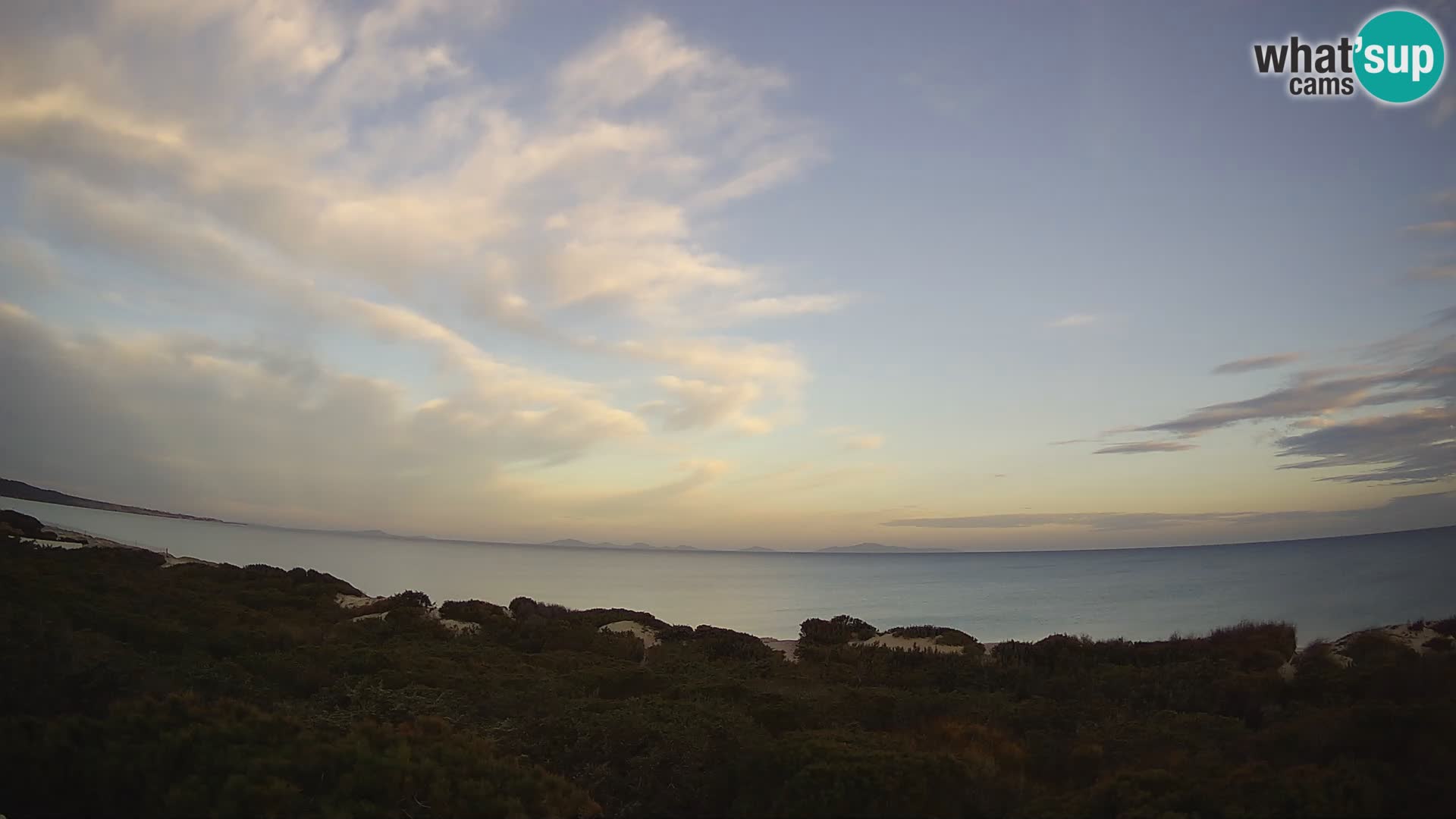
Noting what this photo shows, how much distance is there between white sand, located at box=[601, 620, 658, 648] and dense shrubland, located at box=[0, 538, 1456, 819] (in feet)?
14.8

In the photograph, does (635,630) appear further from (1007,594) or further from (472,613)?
(1007,594)

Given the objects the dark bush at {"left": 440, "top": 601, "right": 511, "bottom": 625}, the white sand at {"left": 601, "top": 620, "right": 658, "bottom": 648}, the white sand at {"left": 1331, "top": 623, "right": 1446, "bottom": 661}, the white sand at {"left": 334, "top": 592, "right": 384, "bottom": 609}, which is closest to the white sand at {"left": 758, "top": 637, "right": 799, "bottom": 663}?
the white sand at {"left": 601, "top": 620, "right": 658, "bottom": 648}

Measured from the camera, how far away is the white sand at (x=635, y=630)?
24.5m

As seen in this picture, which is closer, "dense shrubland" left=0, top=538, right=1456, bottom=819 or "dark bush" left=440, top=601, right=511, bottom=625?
"dense shrubland" left=0, top=538, right=1456, bottom=819

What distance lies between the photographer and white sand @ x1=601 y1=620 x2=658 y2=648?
2453 centimetres

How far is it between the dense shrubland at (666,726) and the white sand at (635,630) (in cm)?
450

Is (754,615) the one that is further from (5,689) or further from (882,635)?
(5,689)

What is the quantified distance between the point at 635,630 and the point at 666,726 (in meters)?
15.8

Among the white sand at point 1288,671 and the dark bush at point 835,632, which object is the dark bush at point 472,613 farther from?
the white sand at point 1288,671

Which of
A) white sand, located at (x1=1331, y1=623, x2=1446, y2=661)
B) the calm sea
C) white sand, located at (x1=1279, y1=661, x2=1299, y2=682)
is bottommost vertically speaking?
the calm sea

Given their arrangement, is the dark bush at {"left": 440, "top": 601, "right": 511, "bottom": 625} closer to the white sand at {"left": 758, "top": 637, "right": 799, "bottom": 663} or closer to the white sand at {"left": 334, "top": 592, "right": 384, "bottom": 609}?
the white sand at {"left": 334, "top": 592, "right": 384, "bottom": 609}

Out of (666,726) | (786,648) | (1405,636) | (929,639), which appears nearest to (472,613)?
(786,648)

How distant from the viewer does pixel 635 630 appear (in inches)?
1028

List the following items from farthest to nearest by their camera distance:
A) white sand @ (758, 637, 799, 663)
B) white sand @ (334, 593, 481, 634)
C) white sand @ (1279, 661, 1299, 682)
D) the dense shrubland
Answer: white sand @ (334, 593, 481, 634) < white sand @ (758, 637, 799, 663) < white sand @ (1279, 661, 1299, 682) < the dense shrubland
